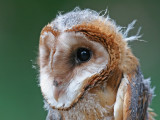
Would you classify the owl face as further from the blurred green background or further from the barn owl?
the blurred green background

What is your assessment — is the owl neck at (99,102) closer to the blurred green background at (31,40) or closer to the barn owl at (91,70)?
the barn owl at (91,70)

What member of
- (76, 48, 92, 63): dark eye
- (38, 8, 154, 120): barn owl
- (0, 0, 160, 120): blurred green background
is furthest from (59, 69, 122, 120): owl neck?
(0, 0, 160, 120): blurred green background

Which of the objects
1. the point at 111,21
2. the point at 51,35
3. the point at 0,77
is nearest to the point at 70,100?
the point at 51,35

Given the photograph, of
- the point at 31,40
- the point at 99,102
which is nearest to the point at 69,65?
the point at 99,102

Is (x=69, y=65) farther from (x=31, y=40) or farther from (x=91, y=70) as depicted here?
(x=31, y=40)

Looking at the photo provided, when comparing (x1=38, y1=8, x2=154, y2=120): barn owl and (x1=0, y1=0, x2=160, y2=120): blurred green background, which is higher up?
(x1=0, y1=0, x2=160, y2=120): blurred green background

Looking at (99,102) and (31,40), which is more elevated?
(31,40)
